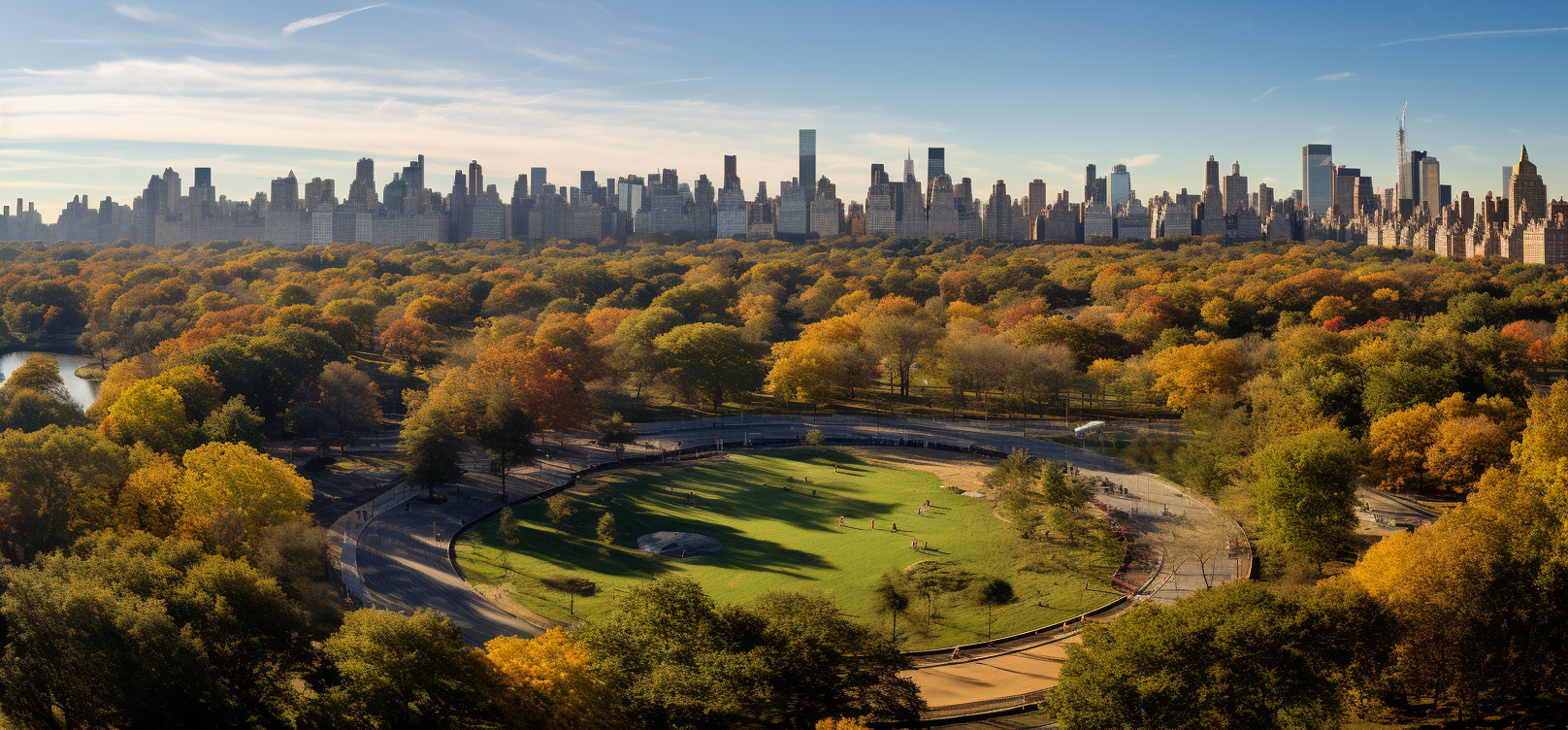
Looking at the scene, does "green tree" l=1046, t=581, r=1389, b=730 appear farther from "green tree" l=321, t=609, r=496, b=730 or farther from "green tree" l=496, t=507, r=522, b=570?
"green tree" l=496, t=507, r=522, b=570

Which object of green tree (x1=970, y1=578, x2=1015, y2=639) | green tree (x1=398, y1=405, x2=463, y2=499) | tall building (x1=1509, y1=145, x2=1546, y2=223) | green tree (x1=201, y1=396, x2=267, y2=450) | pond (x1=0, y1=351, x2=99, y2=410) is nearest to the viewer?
green tree (x1=970, y1=578, x2=1015, y2=639)

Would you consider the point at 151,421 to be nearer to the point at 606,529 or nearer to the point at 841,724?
the point at 606,529

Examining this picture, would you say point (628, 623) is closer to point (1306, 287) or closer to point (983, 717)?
point (983, 717)

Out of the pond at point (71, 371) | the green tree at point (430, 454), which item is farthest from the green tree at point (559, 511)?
the pond at point (71, 371)

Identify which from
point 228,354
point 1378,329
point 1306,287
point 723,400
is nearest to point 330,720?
point 228,354

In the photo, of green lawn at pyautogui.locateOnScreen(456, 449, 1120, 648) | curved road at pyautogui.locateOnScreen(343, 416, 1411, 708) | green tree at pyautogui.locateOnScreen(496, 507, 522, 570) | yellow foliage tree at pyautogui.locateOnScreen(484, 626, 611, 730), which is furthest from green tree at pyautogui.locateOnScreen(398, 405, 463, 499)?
yellow foliage tree at pyautogui.locateOnScreen(484, 626, 611, 730)

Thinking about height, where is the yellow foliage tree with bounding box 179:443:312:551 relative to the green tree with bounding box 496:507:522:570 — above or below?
above
